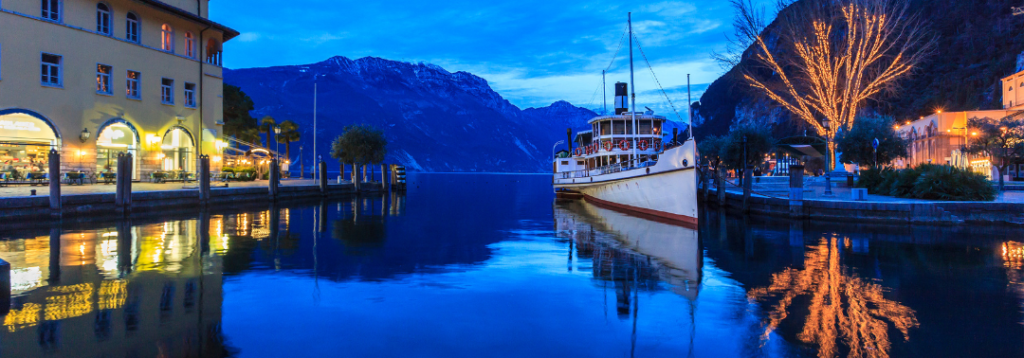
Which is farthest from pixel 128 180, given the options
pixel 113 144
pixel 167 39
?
pixel 167 39

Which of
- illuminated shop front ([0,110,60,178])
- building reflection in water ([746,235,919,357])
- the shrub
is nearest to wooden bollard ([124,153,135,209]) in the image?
illuminated shop front ([0,110,60,178])

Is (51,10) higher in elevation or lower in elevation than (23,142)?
higher

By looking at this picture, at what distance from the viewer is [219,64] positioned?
34.1m

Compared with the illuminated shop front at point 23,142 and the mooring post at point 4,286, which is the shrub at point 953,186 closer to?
the mooring post at point 4,286

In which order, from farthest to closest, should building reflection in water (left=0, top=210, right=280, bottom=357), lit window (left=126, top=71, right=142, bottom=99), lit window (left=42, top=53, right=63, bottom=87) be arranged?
1. lit window (left=126, top=71, right=142, bottom=99)
2. lit window (left=42, top=53, right=63, bottom=87)
3. building reflection in water (left=0, top=210, right=280, bottom=357)

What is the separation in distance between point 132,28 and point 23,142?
25.0 feet

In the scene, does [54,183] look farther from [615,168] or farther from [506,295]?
[615,168]

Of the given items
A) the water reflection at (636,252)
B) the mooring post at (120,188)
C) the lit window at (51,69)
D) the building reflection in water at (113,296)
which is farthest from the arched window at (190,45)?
the water reflection at (636,252)

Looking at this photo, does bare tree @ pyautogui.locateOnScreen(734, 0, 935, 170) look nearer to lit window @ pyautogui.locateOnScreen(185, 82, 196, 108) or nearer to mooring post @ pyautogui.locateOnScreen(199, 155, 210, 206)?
mooring post @ pyautogui.locateOnScreen(199, 155, 210, 206)

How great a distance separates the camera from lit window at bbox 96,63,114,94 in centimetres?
2650

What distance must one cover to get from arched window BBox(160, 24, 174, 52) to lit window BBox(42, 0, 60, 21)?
499 cm

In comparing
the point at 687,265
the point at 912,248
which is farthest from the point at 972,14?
the point at 687,265

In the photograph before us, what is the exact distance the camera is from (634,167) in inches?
887

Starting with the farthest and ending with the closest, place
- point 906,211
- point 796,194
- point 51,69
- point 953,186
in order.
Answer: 1. point 51,69
2. point 796,194
3. point 953,186
4. point 906,211
